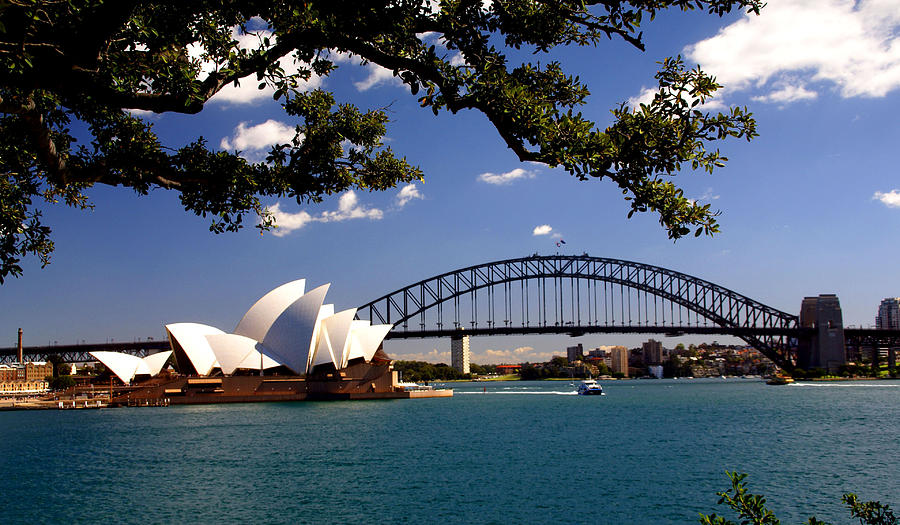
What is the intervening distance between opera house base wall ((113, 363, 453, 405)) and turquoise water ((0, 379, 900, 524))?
31679 millimetres

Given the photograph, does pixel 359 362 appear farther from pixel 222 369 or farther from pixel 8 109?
pixel 8 109

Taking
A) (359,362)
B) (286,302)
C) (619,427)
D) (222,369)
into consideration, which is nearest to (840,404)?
A: (619,427)

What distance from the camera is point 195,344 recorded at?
8206 cm

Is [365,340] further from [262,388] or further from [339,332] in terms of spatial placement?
[262,388]

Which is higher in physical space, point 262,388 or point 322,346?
point 322,346

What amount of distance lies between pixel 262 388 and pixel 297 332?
778 cm

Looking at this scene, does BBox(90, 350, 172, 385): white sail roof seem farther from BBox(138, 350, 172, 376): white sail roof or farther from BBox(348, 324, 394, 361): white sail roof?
BBox(348, 324, 394, 361): white sail roof

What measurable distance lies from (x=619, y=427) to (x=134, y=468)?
2591 cm

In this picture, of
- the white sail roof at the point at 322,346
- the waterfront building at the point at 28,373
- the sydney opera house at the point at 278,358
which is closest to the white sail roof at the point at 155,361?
the sydney opera house at the point at 278,358

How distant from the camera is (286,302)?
268 ft

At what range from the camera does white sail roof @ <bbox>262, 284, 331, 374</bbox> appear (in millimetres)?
76875

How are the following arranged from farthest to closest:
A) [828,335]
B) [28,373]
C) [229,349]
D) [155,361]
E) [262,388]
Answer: [28,373] → [828,335] → [155,361] → [229,349] → [262,388]

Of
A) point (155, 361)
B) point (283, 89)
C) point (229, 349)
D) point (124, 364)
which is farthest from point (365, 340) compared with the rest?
point (283, 89)

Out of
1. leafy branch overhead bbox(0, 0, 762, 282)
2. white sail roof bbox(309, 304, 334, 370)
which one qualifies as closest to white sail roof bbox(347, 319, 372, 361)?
white sail roof bbox(309, 304, 334, 370)
